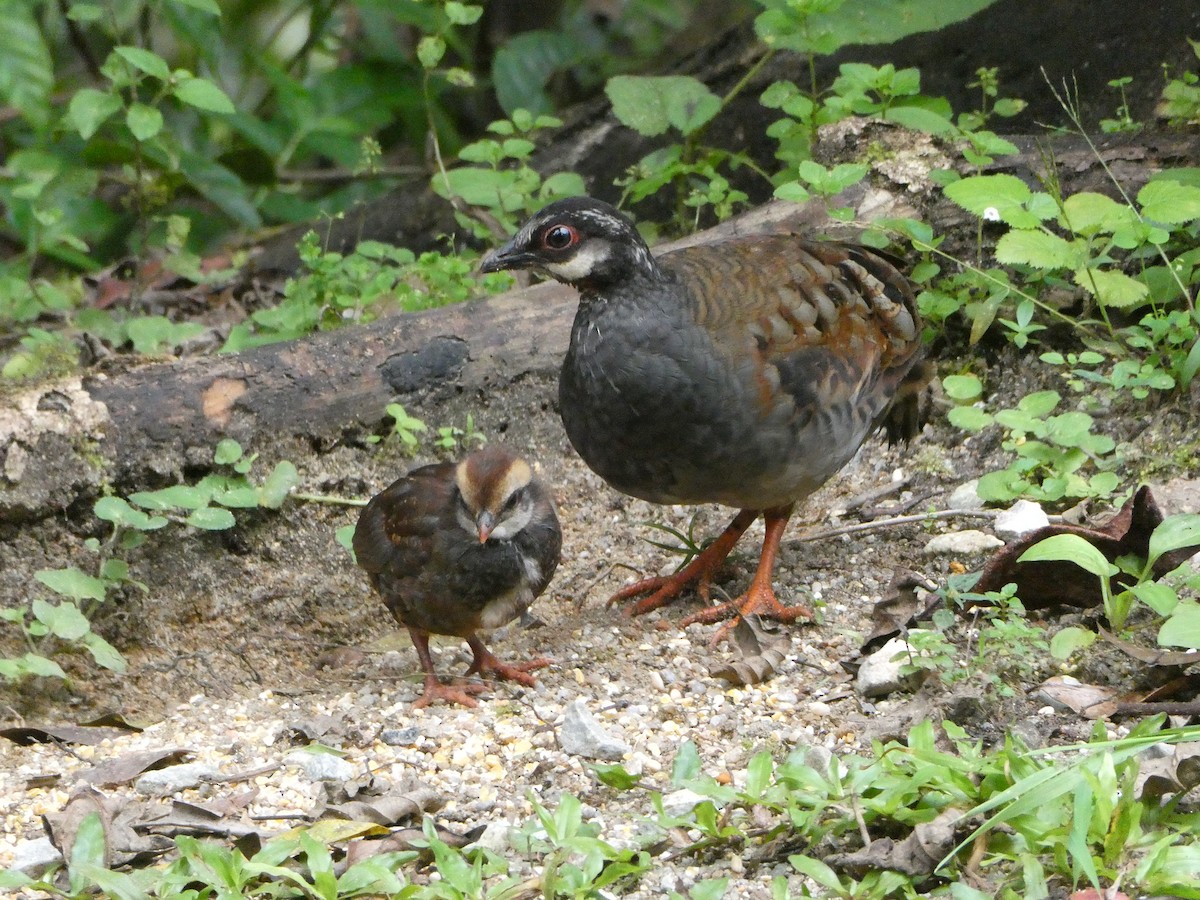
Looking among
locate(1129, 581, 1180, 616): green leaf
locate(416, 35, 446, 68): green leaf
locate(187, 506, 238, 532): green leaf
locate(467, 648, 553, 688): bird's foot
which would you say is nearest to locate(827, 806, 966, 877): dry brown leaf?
locate(1129, 581, 1180, 616): green leaf

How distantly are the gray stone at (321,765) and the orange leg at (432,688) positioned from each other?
55cm

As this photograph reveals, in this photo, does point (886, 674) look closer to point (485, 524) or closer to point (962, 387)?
point (485, 524)

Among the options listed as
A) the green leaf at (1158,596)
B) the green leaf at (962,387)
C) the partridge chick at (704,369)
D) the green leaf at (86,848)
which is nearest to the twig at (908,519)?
the partridge chick at (704,369)

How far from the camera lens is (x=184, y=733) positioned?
14.3 ft

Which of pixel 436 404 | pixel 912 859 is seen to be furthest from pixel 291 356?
pixel 912 859

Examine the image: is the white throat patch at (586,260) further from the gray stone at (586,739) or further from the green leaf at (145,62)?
the green leaf at (145,62)

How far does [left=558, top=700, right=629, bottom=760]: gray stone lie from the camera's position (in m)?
3.81

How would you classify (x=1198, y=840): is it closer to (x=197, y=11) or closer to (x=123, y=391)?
(x=123, y=391)

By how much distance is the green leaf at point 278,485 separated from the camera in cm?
527

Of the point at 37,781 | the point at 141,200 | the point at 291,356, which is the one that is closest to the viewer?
the point at 37,781

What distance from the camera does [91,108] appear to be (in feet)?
20.7

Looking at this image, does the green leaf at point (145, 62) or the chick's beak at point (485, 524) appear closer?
the chick's beak at point (485, 524)

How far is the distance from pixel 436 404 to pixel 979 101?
3.41 m

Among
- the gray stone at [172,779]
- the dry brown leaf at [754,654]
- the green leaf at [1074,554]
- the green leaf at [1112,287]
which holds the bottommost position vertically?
the dry brown leaf at [754,654]
